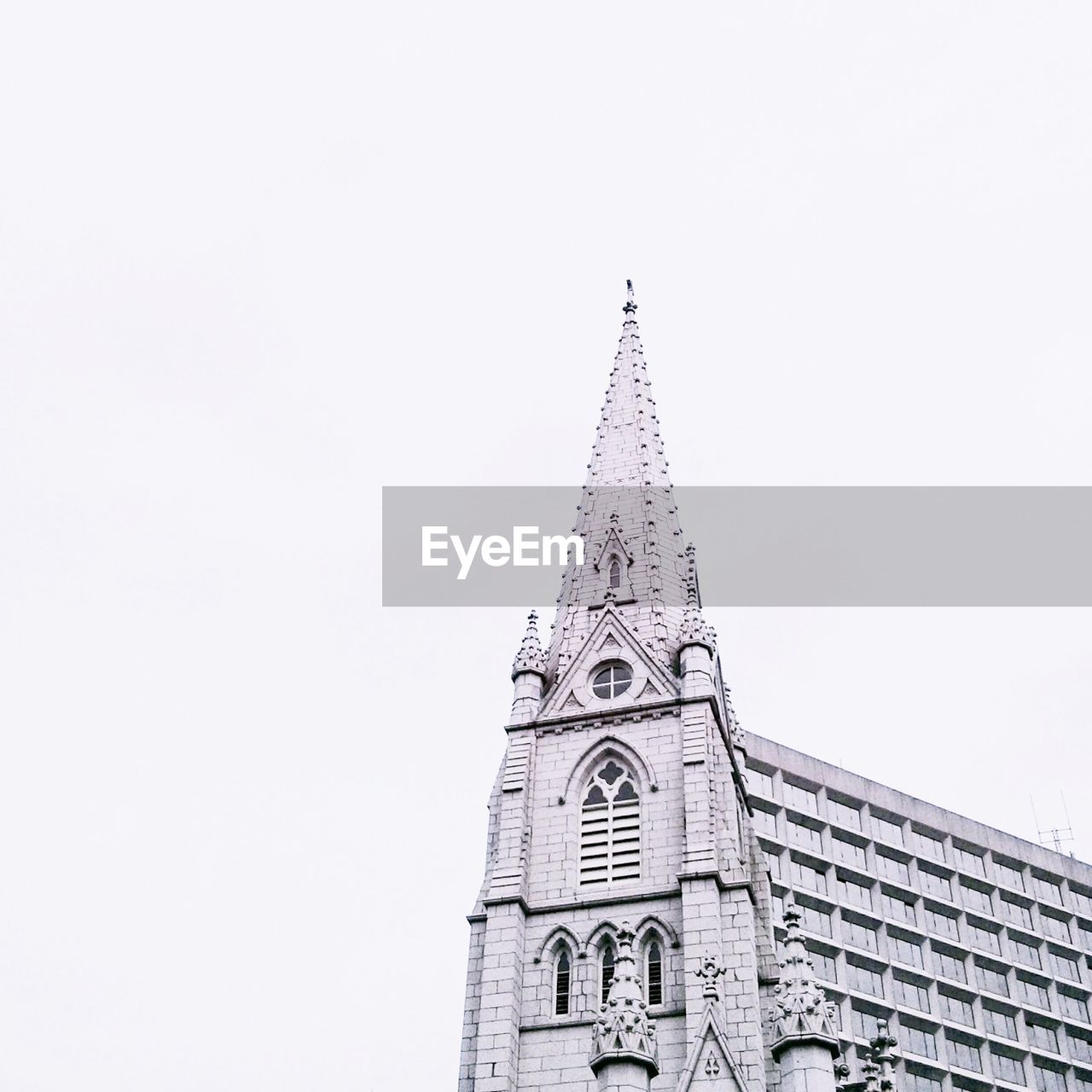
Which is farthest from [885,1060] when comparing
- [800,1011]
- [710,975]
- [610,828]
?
[610,828]

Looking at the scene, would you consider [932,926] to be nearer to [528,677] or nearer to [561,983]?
[528,677]

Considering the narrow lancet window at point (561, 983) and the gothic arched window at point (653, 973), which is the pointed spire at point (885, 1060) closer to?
the gothic arched window at point (653, 973)

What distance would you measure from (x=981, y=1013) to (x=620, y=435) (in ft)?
93.1

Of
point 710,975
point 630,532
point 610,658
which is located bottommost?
point 710,975

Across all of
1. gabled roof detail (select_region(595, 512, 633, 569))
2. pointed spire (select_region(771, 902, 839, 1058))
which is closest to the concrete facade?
gabled roof detail (select_region(595, 512, 633, 569))

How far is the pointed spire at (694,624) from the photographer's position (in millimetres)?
38438

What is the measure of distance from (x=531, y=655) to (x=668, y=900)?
29.4ft

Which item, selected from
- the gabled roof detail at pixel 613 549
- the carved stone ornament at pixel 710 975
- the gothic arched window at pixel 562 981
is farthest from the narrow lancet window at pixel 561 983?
the gabled roof detail at pixel 613 549

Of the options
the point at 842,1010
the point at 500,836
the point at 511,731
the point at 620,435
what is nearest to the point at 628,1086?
the point at 500,836

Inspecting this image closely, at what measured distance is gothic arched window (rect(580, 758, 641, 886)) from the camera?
3428 cm

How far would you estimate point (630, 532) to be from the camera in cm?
4356

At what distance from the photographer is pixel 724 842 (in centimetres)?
3400

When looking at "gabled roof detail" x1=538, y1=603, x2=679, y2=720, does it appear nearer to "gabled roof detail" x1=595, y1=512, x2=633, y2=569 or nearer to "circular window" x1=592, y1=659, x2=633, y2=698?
"circular window" x1=592, y1=659, x2=633, y2=698

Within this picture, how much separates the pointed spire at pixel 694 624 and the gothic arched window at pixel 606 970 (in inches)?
352
